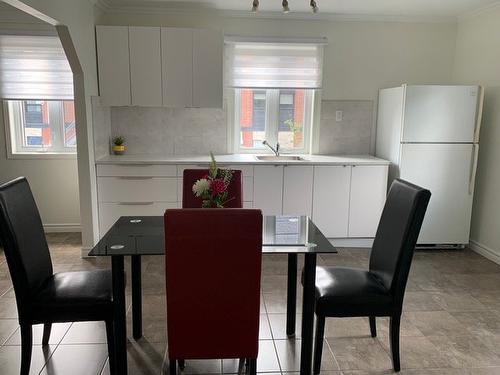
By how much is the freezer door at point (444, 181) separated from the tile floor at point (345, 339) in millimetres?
633

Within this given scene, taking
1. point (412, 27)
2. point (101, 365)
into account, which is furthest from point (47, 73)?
point (412, 27)

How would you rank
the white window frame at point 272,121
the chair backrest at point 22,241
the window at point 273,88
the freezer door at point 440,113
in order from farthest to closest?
the white window frame at point 272,121 < the window at point 273,88 < the freezer door at point 440,113 < the chair backrest at point 22,241

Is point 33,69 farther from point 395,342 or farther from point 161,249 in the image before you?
point 395,342

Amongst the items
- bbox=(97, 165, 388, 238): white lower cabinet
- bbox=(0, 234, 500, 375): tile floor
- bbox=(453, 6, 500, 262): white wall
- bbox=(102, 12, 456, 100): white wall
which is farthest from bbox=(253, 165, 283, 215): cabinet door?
bbox=(453, 6, 500, 262): white wall

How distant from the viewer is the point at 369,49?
14.7ft

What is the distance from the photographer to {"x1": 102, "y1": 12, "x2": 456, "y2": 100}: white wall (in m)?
4.38

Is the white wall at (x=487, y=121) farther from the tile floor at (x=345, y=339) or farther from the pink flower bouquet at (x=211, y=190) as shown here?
the pink flower bouquet at (x=211, y=190)

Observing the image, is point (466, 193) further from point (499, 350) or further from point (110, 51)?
point (110, 51)

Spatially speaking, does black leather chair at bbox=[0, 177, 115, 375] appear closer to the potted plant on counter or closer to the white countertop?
the white countertop

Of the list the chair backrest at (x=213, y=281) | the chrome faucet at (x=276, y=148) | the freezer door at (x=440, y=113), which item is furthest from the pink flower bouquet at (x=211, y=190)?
the freezer door at (x=440, y=113)

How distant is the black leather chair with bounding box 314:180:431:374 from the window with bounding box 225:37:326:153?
2.43 meters

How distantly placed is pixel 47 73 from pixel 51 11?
4.95ft

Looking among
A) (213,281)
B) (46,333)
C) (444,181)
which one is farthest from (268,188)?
(213,281)

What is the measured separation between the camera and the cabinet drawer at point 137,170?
393 cm
